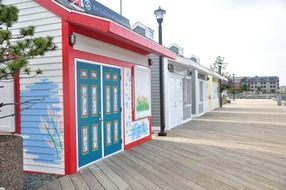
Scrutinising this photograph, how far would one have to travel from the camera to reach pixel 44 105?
5438 millimetres

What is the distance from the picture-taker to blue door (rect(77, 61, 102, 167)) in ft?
18.4

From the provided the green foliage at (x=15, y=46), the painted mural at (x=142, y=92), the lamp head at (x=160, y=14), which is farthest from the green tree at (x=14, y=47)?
the lamp head at (x=160, y=14)

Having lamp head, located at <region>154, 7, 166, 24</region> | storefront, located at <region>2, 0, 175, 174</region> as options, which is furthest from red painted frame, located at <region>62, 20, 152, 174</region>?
lamp head, located at <region>154, 7, 166, 24</region>

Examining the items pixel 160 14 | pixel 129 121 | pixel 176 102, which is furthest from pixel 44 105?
pixel 176 102

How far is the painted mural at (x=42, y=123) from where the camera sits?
5.34 metres

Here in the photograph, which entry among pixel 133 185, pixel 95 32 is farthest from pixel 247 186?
pixel 95 32

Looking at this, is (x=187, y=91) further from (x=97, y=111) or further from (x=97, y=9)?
(x=97, y=111)

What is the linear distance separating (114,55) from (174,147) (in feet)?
9.18

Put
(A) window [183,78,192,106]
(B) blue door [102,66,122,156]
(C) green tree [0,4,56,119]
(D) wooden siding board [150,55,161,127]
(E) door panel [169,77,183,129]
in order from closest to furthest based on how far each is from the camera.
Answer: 1. (C) green tree [0,4,56,119]
2. (B) blue door [102,66,122,156]
3. (D) wooden siding board [150,55,161,127]
4. (E) door panel [169,77,183,129]
5. (A) window [183,78,192,106]

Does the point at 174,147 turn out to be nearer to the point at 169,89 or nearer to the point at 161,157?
the point at 161,157

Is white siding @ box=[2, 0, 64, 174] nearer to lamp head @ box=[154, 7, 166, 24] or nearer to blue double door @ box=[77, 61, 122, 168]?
blue double door @ box=[77, 61, 122, 168]

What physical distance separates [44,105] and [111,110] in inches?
67.8

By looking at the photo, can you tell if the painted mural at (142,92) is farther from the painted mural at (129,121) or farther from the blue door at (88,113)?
the blue door at (88,113)

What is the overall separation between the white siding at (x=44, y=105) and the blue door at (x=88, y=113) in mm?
393
